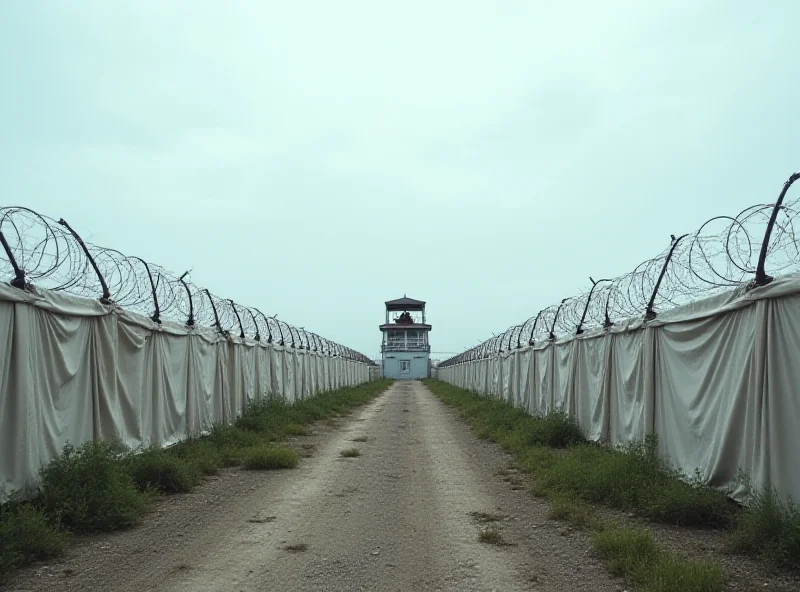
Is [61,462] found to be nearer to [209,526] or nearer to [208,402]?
[209,526]

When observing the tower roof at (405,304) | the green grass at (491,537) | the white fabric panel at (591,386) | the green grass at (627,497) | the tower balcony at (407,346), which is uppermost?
the tower roof at (405,304)

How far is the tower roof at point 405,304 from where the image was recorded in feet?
214

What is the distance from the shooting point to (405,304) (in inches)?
2566

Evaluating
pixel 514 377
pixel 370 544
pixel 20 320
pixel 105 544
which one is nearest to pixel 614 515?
pixel 370 544

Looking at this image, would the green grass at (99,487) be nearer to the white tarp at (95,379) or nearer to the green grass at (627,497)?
the white tarp at (95,379)

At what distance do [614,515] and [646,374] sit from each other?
2.61 meters

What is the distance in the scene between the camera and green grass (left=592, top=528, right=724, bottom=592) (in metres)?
4.12

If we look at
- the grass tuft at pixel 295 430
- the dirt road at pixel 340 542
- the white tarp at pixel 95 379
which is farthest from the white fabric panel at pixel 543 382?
the white tarp at pixel 95 379

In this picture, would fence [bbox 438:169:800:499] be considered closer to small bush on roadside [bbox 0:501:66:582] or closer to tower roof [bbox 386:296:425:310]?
small bush on roadside [bbox 0:501:66:582]

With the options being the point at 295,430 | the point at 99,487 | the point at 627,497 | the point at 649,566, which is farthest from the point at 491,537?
the point at 295,430

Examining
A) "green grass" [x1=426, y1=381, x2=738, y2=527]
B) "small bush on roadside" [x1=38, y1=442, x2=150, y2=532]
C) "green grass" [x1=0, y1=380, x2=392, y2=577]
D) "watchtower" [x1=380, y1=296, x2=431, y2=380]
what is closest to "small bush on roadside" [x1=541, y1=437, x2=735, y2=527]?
"green grass" [x1=426, y1=381, x2=738, y2=527]

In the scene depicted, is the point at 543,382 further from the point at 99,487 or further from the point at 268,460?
the point at 99,487

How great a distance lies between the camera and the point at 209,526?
606 cm

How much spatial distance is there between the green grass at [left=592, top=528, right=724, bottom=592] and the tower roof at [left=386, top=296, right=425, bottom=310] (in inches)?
2347
